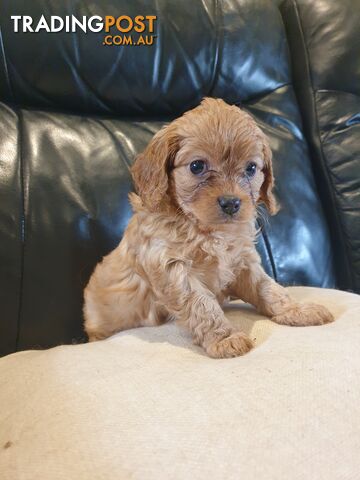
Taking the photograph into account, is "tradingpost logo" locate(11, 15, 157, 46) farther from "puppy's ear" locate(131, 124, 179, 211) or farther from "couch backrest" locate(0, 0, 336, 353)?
"puppy's ear" locate(131, 124, 179, 211)

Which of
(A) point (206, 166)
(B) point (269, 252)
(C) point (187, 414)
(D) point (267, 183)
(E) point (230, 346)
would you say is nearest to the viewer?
(C) point (187, 414)

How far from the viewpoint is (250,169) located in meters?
1.48

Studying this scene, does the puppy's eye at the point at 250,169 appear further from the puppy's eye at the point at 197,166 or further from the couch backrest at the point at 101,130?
the couch backrest at the point at 101,130

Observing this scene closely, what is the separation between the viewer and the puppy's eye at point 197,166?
4.62ft

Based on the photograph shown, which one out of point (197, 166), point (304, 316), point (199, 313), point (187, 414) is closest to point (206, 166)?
point (197, 166)

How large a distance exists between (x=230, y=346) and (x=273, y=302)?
307 mm

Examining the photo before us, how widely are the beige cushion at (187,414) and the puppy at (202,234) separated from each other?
16cm

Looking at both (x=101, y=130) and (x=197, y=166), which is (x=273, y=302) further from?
(x=101, y=130)

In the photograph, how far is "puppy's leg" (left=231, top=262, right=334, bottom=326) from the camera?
4.69ft

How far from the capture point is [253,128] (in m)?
1.47

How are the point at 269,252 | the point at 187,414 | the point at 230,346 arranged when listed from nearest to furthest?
the point at 187,414 → the point at 230,346 → the point at 269,252

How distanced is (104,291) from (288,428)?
947mm

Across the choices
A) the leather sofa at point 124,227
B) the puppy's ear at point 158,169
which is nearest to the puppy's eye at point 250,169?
the puppy's ear at point 158,169

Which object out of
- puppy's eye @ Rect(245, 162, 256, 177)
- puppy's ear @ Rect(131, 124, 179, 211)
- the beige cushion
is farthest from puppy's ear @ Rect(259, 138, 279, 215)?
the beige cushion
